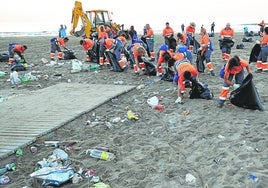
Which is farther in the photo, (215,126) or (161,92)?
(161,92)

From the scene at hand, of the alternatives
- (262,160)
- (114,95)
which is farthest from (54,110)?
(262,160)

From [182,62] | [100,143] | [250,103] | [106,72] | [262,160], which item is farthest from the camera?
[106,72]

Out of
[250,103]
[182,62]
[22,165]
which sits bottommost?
[22,165]

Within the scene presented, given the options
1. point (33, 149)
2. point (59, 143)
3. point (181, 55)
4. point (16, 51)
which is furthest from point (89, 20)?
point (33, 149)

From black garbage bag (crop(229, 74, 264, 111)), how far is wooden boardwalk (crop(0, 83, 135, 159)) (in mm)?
2976

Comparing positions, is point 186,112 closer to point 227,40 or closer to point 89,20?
point 227,40

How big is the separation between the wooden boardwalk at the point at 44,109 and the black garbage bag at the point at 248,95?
298cm

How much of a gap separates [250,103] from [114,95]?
3.27m

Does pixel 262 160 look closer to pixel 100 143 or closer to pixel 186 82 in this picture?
pixel 100 143

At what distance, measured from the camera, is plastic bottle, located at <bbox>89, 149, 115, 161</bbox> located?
16.4ft

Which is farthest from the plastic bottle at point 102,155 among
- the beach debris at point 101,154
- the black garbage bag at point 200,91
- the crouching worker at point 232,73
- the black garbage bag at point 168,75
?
the black garbage bag at point 168,75

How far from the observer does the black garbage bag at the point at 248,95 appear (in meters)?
6.51

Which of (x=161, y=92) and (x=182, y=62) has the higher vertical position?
(x=182, y=62)

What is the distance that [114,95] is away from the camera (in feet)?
28.0
